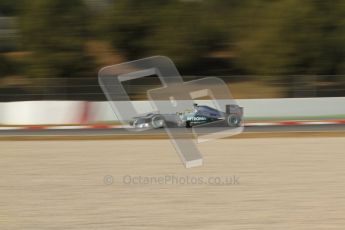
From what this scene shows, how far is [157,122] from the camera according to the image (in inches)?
655

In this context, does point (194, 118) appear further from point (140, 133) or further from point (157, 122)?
point (140, 133)

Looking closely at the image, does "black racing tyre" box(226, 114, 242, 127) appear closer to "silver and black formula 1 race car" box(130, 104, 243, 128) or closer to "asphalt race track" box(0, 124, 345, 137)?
"silver and black formula 1 race car" box(130, 104, 243, 128)

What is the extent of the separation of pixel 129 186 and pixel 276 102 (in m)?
13.6

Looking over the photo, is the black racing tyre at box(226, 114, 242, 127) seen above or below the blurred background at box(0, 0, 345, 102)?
below

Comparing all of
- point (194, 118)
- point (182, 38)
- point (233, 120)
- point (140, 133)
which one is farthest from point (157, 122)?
point (182, 38)

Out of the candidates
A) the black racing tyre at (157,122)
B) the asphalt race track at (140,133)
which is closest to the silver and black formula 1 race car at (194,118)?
the black racing tyre at (157,122)

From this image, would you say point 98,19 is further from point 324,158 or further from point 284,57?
point 324,158

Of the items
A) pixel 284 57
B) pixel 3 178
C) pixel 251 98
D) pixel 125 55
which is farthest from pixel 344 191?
pixel 125 55

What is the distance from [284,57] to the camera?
27875 mm

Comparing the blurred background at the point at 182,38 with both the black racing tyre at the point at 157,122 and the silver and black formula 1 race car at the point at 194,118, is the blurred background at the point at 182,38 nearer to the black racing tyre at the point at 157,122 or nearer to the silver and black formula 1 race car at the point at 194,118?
the silver and black formula 1 race car at the point at 194,118

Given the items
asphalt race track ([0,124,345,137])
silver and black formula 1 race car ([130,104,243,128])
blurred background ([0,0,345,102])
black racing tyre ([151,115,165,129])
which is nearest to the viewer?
silver and black formula 1 race car ([130,104,243,128])

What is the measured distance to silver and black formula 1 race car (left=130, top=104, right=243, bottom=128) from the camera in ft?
53.1

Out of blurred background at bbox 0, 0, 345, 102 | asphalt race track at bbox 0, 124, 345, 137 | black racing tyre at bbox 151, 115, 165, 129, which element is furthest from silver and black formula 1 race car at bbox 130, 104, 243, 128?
blurred background at bbox 0, 0, 345, 102

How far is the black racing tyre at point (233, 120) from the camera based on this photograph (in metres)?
16.5
